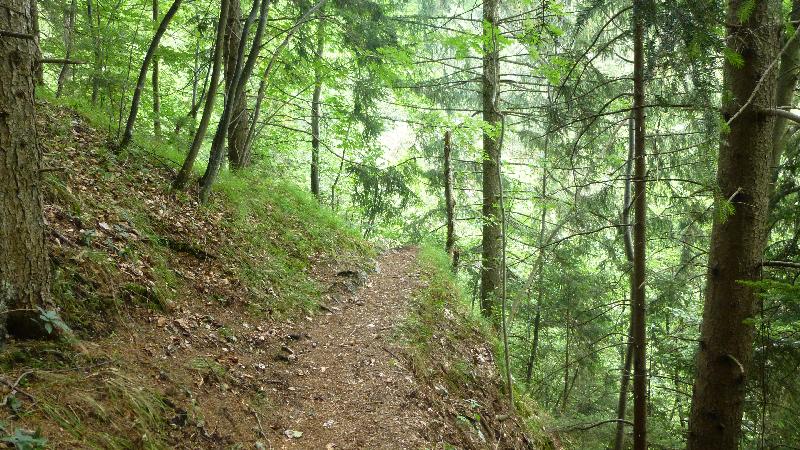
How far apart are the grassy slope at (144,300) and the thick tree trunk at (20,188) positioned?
26cm

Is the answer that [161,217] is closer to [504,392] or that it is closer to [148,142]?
[148,142]

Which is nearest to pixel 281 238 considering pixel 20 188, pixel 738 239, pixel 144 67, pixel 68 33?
pixel 144 67

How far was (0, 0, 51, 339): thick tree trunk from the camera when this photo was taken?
310 centimetres

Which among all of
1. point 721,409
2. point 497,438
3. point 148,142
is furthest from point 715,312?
point 148,142

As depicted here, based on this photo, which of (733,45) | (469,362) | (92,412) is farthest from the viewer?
(469,362)

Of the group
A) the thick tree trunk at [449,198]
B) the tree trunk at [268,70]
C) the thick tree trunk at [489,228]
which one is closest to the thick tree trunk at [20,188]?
the tree trunk at [268,70]

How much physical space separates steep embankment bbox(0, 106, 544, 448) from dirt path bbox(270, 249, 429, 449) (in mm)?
21

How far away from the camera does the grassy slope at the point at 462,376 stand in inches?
244

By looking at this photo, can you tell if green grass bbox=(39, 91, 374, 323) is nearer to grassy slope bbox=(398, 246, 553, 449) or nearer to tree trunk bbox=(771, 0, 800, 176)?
grassy slope bbox=(398, 246, 553, 449)

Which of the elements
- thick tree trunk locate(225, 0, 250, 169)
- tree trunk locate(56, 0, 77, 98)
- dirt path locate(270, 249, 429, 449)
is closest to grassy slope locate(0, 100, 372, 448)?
dirt path locate(270, 249, 429, 449)

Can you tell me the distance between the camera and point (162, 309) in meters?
5.18

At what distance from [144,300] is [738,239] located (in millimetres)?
5852

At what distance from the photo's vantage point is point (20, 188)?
10.6 feet

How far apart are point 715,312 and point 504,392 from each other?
15.1 ft
